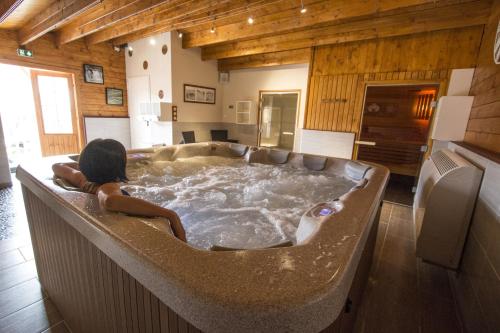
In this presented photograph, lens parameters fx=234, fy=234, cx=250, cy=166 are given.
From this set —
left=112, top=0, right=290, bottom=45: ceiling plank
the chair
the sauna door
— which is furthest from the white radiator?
the chair

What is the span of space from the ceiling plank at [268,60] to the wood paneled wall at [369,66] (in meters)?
0.57

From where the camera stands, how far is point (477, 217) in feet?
5.00

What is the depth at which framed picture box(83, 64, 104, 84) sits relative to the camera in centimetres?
502

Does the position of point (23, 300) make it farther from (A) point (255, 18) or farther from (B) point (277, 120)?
(B) point (277, 120)

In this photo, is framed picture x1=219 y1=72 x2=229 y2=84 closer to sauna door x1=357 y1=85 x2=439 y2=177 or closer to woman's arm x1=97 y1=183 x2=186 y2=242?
sauna door x1=357 y1=85 x2=439 y2=177

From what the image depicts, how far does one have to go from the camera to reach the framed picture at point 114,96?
5379 millimetres

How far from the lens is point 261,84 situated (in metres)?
5.52

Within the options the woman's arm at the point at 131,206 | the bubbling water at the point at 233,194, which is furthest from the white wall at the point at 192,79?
the woman's arm at the point at 131,206

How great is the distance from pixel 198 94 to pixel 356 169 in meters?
3.99

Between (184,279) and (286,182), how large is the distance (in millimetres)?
2298

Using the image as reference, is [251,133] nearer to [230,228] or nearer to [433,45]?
[433,45]

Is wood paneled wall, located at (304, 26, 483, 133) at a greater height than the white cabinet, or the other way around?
wood paneled wall, located at (304, 26, 483, 133)

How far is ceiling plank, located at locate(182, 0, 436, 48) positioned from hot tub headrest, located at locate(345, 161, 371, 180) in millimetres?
1752

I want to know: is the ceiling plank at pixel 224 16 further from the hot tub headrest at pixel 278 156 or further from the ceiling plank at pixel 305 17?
the hot tub headrest at pixel 278 156
